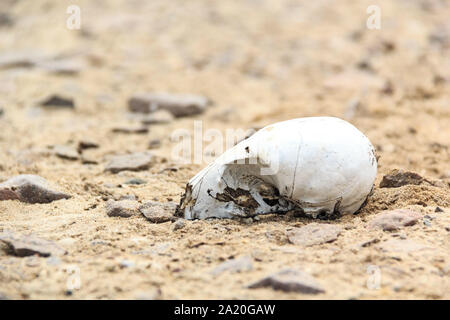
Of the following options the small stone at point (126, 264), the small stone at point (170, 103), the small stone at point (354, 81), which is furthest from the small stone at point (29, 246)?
the small stone at point (354, 81)

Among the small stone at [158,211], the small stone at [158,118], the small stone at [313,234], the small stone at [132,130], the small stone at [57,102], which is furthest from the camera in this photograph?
the small stone at [57,102]

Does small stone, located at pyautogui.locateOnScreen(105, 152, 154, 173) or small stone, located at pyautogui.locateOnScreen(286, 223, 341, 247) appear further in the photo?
small stone, located at pyautogui.locateOnScreen(105, 152, 154, 173)

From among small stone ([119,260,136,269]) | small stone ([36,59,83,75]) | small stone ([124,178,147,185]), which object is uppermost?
small stone ([36,59,83,75])

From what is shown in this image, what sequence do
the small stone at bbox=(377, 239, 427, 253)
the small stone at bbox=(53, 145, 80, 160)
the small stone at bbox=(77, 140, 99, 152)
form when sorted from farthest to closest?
the small stone at bbox=(77, 140, 99, 152) → the small stone at bbox=(53, 145, 80, 160) → the small stone at bbox=(377, 239, 427, 253)

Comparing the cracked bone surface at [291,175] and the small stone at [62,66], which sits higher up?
the small stone at [62,66]

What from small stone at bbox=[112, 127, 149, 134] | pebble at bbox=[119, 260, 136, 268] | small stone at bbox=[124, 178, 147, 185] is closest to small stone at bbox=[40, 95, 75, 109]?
small stone at bbox=[112, 127, 149, 134]

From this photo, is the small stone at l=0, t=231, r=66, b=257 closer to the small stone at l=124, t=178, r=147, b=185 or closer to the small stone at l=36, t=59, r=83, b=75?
the small stone at l=124, t=178, r=147, b=185

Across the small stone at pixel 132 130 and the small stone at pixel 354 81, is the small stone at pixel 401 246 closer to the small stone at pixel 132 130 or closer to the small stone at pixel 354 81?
the small stone at pixel 132 130
